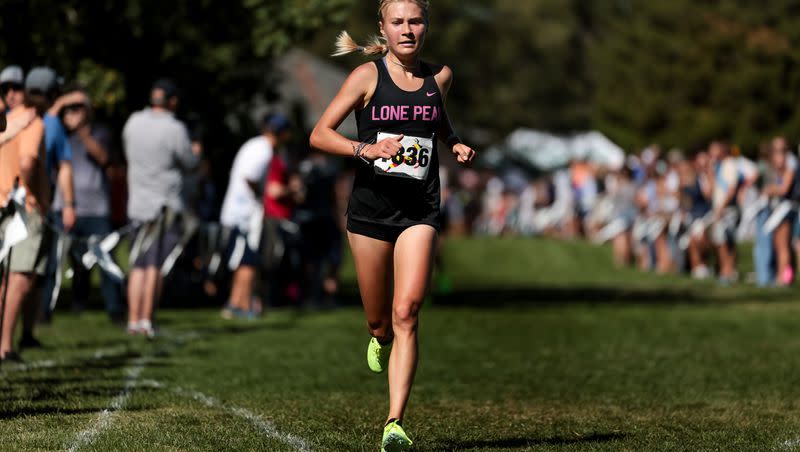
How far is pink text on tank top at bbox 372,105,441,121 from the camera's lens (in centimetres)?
800

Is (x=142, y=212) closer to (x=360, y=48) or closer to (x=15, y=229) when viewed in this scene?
(x=15, y=229)

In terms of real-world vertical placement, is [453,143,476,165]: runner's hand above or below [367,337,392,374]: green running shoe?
above

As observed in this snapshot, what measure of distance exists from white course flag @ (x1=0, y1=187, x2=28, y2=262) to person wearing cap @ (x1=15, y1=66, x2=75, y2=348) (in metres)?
0.83

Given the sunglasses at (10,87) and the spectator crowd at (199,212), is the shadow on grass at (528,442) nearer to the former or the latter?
the spectator crowd at (199,212)

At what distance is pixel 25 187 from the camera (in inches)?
455

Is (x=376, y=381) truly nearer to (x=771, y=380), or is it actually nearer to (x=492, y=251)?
(x=771, y=380)

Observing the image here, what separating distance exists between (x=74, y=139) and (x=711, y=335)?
6.47m

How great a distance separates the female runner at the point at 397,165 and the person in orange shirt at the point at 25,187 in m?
4.04

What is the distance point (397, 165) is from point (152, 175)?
726 centimetres

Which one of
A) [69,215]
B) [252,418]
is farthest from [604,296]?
[252,418]

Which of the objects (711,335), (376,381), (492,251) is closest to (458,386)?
(376,381)

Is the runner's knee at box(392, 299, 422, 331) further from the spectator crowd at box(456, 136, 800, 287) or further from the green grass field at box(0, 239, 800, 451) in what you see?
the spectator crowd at box(456, 136, 800, 287)

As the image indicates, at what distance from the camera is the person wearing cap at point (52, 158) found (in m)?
11.8

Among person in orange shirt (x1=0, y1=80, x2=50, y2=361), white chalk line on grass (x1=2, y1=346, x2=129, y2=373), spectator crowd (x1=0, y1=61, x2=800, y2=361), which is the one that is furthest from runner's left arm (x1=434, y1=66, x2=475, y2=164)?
white chalk line on grass (x1=2, y1=346, x2=129, y2=373)
